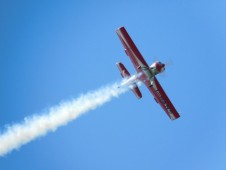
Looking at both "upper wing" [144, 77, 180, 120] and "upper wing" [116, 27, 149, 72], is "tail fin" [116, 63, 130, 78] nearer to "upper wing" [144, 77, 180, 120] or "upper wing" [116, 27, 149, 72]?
"upper wing" [144, 77, 180, 120]

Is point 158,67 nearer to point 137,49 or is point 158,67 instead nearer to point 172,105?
point 137,49

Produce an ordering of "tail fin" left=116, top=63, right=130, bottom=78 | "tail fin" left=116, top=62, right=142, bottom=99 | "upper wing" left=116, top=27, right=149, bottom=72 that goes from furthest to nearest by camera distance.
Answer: "tail fin" left=116, top=63, right=130, bottom=78
"tail fin" left=116, top=62, right=142, bottom=99
"upper wing" left=116, top=27, right=149, bottom=72

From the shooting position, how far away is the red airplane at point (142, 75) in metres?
45.5

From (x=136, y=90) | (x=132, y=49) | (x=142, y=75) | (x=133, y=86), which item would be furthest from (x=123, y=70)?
(x=132, y=49)

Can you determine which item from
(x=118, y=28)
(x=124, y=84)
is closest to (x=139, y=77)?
(x=124, y=84)

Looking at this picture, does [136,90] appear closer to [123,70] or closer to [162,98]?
[123,70]

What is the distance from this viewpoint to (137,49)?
151ft

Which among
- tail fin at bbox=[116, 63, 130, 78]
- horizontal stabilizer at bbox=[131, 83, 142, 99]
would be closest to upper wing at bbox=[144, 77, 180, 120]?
horizontal stabilizer at bbox=[131, 83, 142, 99]

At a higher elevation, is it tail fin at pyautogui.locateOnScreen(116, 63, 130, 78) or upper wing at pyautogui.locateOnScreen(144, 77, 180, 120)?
tail fin at pyautogui.locateOnScreen(116, 63, 130, 78)

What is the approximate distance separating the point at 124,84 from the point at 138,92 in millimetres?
2198

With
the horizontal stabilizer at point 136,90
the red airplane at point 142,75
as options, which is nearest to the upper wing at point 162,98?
the red airplane at point 142,75

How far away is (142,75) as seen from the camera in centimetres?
4638

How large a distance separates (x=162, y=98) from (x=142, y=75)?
4.21 metres

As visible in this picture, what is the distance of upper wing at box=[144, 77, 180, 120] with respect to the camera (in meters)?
48.1
